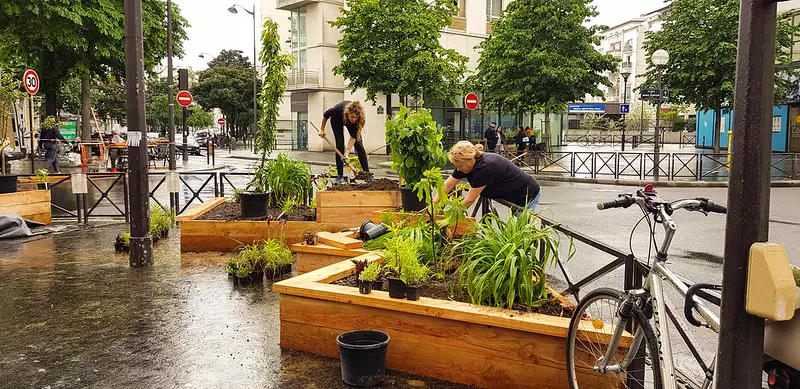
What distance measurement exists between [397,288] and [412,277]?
6.6 inches

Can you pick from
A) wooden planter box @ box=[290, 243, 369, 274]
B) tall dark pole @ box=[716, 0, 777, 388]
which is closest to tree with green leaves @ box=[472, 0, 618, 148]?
wooden planter box @ box=[290, 243, 369, 274]

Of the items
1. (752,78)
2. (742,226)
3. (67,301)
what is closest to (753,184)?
(742,226)

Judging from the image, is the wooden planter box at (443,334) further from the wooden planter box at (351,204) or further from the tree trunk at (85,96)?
the tree trunk at (85,96)

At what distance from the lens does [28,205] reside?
1073 centimetres

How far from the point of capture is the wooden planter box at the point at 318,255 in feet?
21.7

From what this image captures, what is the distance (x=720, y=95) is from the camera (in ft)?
90.4

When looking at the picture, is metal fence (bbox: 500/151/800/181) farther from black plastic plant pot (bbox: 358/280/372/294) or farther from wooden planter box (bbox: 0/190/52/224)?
black plastic plant pot (bbox: 358/280/372/294)

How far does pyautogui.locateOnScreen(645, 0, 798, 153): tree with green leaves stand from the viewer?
27219 millimetres

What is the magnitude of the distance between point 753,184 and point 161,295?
18.3ft

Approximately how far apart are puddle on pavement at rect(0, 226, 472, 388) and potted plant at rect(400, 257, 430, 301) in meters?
0.56

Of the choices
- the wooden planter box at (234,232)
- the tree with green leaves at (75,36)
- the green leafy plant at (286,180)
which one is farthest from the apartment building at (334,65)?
the wooden planter box at (234,232)

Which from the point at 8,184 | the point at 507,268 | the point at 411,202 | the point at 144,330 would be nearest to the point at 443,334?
the point at 507,268

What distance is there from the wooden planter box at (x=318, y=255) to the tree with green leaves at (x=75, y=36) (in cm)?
1922

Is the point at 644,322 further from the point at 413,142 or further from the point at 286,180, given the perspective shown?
the point at 286,180
